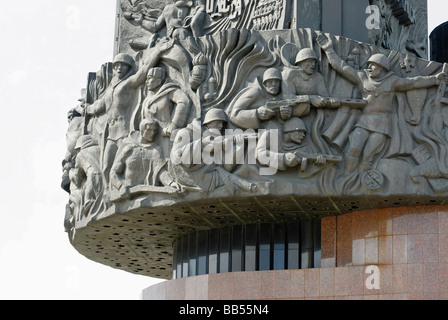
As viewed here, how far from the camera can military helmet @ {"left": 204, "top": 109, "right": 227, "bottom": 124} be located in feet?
71.3

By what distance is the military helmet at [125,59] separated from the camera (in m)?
23.4

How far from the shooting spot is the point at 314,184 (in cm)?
2120

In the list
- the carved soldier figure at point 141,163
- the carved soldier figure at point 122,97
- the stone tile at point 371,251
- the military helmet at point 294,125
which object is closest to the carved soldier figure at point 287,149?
the military helmet at point 294,125

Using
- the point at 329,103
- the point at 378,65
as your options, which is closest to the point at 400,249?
the point at 329,103

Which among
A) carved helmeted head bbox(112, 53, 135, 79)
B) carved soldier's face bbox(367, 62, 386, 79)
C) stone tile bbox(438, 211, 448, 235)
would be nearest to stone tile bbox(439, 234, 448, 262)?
stone tile bbox(438, 211, 448, 235)

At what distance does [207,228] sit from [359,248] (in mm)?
4131

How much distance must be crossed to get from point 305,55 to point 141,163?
14.1 ft

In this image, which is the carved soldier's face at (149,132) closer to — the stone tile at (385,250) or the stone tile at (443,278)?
the stone tile at (385,250)

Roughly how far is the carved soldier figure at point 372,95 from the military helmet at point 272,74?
1.15 m

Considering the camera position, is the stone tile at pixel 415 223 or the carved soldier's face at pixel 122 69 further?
the carved soldier's face at pixel 122 69

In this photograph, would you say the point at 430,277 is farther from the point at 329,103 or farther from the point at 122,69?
the point at 122,69

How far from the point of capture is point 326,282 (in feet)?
71.2
